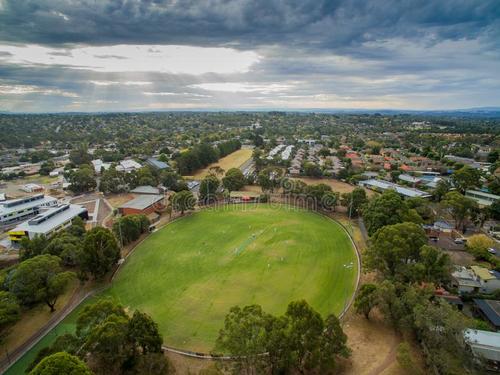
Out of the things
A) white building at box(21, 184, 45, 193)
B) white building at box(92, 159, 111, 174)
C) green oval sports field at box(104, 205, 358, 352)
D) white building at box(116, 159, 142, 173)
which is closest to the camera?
green oval sports field at box(104, 205, 358, 352)

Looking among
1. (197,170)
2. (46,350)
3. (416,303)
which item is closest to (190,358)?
(46,350)

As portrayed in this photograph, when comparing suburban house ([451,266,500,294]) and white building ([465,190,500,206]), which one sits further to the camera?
white building ([465,190,500,206])

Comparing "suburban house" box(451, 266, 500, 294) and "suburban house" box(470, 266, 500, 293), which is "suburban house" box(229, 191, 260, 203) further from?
"suburban house" box(470, 266, 500, 293)

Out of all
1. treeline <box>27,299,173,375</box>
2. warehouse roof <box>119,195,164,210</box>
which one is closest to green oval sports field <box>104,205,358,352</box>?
treeline <box>27,299,173,375</box>

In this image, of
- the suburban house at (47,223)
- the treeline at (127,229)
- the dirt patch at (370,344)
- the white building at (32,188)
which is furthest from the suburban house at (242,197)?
the white building at (32,188)

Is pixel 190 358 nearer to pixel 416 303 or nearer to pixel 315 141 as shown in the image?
pixel 416 303

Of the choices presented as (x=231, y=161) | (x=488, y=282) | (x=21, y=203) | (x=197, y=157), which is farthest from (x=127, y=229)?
(x=231, y=161)
